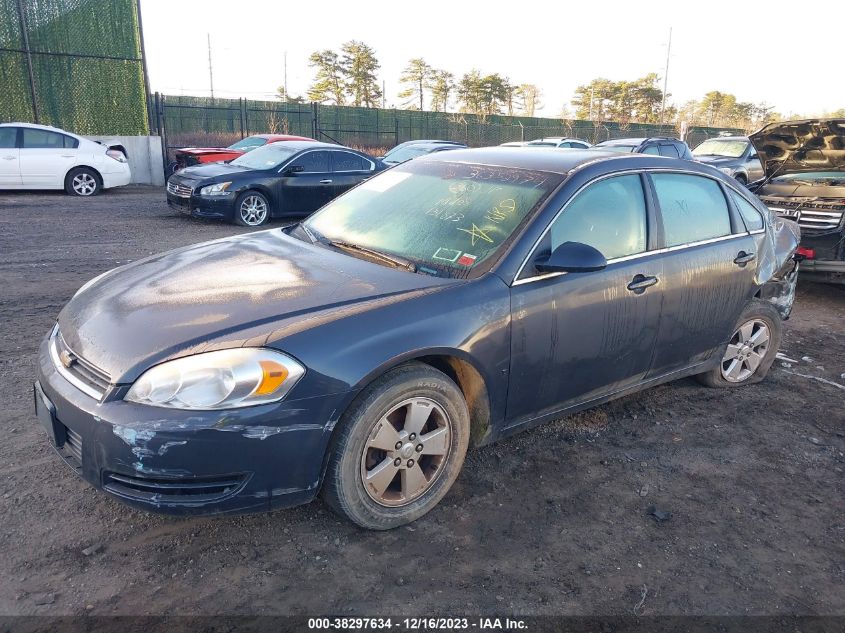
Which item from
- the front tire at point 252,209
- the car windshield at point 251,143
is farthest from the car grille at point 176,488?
the car windshield at point 251,143

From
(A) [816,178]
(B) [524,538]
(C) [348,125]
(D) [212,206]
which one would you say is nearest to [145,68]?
(D) [212,206]

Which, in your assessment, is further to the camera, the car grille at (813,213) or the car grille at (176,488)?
the car grille at (813,213)

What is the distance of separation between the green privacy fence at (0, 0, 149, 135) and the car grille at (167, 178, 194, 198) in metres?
8.25

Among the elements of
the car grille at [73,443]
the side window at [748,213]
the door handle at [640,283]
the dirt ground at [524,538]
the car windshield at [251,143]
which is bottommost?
the dirt ground at [524,538]

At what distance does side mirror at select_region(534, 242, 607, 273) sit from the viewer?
10.1 feet

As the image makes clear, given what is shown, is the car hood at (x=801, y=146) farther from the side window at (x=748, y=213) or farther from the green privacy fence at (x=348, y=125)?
the green privacy fence at (x=348, y=125)

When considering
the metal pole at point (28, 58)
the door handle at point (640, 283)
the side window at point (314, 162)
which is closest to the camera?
the door handle at point (640, 283)

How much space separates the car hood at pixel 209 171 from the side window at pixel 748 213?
8.53 meters

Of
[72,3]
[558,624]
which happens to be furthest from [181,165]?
[558,624]

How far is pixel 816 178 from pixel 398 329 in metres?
→ 7.14

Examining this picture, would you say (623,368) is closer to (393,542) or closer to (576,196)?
(576,196)

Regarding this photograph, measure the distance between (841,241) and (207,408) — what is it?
22.5 ft

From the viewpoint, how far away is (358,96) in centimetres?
5719

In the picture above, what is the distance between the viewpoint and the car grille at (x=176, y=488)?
7.98ft
